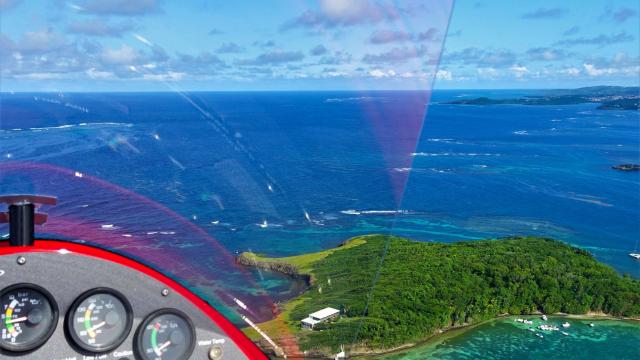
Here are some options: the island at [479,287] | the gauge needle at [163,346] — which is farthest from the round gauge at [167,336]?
the island at [479,287]

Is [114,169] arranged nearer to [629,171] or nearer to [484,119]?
[629,171]

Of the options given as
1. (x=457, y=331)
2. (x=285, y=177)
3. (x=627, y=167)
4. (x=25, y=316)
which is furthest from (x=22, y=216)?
(x=627, y=167)

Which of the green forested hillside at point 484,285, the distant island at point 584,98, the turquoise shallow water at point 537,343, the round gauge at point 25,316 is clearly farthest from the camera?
the distant island at point 584,98

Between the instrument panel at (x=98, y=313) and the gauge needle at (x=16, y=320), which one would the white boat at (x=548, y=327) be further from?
the gauge needle at (x=16, y=320)

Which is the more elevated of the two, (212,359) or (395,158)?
(395,158)

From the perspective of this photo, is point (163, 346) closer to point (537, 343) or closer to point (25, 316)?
point (25, 316)

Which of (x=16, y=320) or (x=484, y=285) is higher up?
(x=484, y=285)

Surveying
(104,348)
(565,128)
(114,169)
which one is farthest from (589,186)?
(104,348)
